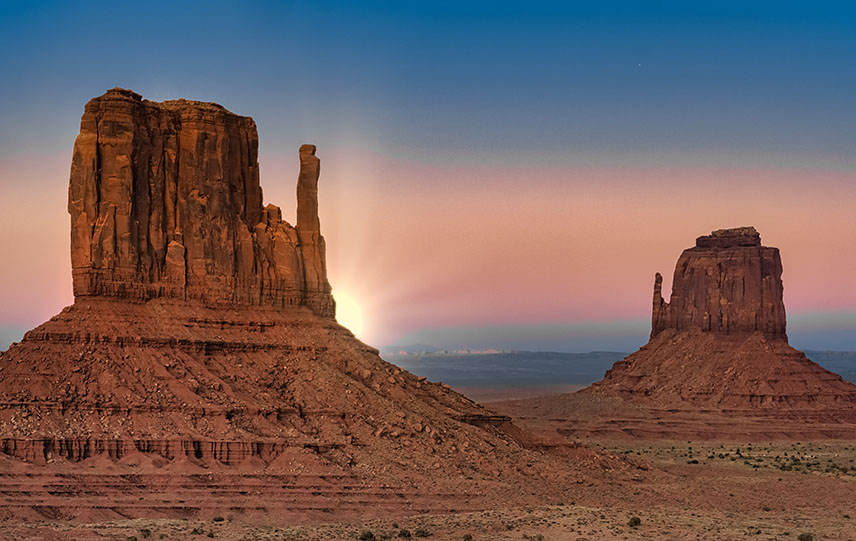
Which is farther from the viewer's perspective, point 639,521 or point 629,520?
point 629,520

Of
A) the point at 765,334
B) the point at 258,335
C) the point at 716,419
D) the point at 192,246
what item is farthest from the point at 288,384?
the point at 765,334

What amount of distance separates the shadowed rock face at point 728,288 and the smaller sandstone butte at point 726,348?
106 mm

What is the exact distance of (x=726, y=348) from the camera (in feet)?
505

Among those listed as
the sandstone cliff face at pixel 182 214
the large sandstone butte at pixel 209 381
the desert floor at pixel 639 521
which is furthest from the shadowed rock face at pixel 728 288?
the sandstone cliff face at pixel 182 214

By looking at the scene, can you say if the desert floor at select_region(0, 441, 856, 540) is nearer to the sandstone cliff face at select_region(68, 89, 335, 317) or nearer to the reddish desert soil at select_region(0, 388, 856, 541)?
the reddish desert soil at select_region(0, 388, 856, 541)

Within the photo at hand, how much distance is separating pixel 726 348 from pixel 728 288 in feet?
27.1

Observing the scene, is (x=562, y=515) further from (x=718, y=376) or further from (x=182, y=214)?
(x=718, y=376)

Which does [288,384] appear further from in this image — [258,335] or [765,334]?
[765,334]

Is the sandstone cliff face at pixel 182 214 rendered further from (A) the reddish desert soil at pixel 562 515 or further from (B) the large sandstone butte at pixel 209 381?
(A) the reddish desert soil at pixel 562 515

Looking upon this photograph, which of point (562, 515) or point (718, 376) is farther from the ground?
point (718, 376)

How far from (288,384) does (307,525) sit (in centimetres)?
1178

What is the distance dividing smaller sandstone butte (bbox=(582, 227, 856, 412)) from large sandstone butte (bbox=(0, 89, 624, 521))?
65950 mm

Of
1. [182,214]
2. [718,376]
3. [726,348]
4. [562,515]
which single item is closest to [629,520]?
[562,515]

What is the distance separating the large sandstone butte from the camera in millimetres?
64750
